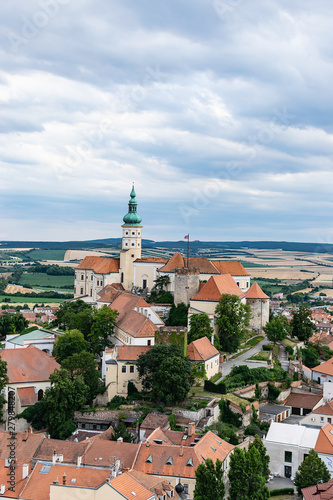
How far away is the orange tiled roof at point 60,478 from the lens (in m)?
38.9

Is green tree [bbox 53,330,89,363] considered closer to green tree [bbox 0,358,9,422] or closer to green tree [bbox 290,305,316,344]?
green tree [bbox 0,358,9,422]

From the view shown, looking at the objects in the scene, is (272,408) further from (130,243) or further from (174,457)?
(130,243)

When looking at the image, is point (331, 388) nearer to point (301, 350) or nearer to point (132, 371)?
point (301, 350)

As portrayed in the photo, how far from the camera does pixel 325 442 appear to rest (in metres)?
50.4

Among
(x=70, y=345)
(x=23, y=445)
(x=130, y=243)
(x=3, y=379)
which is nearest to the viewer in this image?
(x=23, y=445)

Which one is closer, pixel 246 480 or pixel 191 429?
pixel 246 480

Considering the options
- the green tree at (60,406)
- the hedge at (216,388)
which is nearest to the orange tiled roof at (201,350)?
the hedge at (216,388)

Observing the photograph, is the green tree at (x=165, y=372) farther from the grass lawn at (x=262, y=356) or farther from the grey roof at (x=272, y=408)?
the grass lawn at (x=262, y=356)

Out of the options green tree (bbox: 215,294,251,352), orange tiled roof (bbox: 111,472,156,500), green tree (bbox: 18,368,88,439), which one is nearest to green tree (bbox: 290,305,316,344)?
green tree (bbox: 215,294,251,352)

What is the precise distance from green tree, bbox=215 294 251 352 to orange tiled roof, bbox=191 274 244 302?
1.29m

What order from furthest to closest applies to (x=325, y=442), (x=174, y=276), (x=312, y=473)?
1. (x=174, y=276)
2. (x=325, y=442)
3. (x=312, y=473)

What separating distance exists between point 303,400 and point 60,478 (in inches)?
1228

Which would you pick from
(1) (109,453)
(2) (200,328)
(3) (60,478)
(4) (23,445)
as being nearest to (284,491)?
(1) (109,453)

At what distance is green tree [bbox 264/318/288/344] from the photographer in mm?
72312
